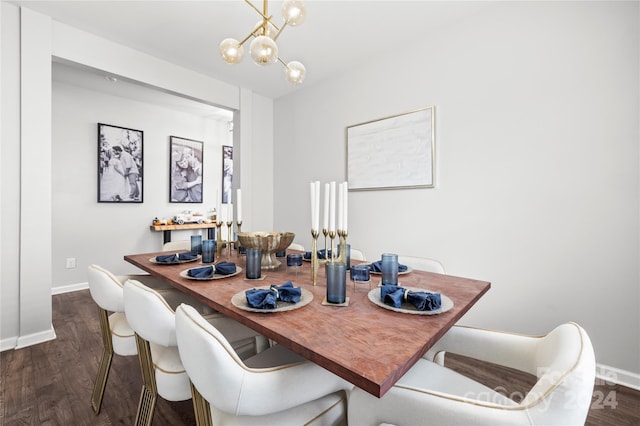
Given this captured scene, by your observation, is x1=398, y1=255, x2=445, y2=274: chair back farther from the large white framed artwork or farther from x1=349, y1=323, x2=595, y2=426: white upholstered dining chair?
the large white framed artwork

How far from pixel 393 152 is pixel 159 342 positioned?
91.4 inches

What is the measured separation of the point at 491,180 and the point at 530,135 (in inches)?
14.7

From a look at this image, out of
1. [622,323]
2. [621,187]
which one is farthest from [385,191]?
[622,323]

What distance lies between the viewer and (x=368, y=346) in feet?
2.48

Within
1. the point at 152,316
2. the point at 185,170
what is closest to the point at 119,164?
the point at 185,170

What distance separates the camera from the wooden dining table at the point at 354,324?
0.68 meters

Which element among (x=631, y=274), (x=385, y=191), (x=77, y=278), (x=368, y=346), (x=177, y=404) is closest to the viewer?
(x=368, y=346)

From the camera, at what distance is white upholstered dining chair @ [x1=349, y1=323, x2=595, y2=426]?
62 centimetres

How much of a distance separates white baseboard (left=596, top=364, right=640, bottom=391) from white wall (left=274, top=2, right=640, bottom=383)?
0.03 meters

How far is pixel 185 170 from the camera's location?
4535mm

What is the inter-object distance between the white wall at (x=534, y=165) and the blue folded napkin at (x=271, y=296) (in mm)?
1736

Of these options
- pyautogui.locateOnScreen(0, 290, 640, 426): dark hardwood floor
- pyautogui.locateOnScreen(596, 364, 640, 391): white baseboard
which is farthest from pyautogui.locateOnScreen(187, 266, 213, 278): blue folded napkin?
pyautogui.locateOnScreen(596, 364, 640, 391): white baseboard

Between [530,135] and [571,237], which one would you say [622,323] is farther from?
[530,135]

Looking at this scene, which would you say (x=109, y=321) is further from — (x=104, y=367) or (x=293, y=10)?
(x=293, y=10)
